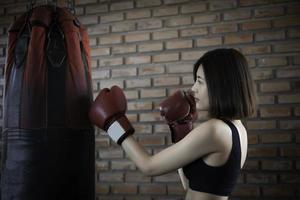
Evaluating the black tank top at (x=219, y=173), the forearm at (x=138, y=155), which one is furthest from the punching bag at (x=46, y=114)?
the black tank top at (x=219, y=173)

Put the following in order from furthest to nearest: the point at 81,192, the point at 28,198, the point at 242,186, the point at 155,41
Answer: the point at 155,41, the point at 242,186, the point at 81,192, the point at 28,198

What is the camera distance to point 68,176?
4.48ft

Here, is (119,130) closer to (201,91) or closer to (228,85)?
(201,91)

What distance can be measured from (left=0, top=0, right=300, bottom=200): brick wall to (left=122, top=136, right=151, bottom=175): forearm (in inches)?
46.7

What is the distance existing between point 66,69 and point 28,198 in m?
0.57

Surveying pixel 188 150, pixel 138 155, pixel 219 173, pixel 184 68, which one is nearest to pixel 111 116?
pixel 138 155

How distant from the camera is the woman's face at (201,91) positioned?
1381mm

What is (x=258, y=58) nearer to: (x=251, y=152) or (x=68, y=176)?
(x=251, y=152)

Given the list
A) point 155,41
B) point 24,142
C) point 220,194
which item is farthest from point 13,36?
point 155,41

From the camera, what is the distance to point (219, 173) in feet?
4.25

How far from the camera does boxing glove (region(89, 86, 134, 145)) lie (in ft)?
4.55

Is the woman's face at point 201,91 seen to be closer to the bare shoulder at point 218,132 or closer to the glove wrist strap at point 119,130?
the bare shoulder at point 218,132

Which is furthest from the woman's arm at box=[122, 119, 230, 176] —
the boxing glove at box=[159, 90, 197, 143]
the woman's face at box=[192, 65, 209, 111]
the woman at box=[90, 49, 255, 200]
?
the boxing glove at box=[159, 90, 197, 143]

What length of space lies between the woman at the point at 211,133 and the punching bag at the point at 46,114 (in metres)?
0.14
